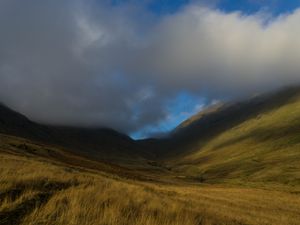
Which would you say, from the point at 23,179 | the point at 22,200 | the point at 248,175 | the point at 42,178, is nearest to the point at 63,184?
the point at 42,178

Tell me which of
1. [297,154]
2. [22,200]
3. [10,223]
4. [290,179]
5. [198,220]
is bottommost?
[10,223]

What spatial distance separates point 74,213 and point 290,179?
104 meters

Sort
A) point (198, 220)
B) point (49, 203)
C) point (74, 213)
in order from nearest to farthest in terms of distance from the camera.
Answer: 1. point (74, 213)
2. point (49, 203)
3. point (198, 220)

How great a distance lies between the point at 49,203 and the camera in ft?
29.7

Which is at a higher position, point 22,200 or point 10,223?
point 22,200

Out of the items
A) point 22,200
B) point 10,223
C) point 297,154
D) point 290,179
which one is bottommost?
point 10,223

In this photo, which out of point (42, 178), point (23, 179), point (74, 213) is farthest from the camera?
point (42, 178)

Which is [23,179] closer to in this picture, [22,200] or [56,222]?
[22,200]

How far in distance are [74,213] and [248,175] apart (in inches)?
4902

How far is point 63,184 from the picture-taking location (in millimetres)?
13422

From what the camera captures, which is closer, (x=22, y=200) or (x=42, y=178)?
(x=22, y=200)

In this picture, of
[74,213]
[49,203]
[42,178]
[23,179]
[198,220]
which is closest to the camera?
[74,213]

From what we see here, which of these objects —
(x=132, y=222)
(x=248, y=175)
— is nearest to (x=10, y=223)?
(x=132, y=222)

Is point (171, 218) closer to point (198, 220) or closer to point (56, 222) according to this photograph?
point (198, 220)
